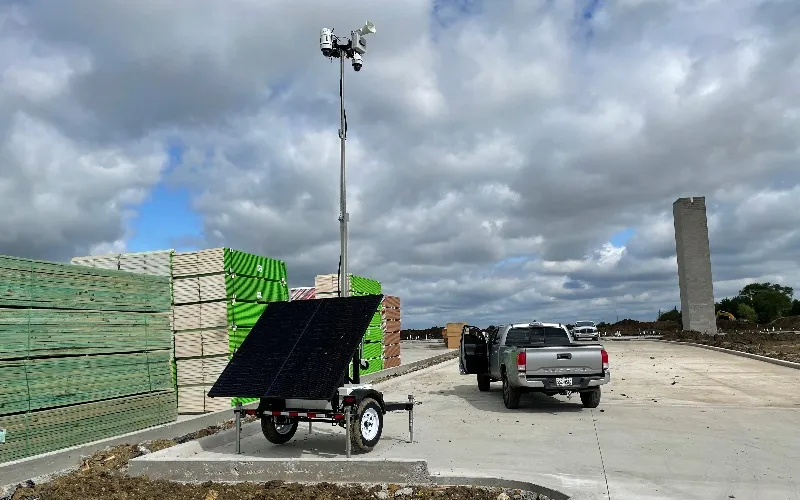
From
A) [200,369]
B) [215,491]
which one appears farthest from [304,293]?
[215,491]

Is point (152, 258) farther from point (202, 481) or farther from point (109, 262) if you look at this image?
point (202, 481)

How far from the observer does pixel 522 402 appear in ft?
48.9

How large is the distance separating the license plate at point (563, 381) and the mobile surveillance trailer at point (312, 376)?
435 cm

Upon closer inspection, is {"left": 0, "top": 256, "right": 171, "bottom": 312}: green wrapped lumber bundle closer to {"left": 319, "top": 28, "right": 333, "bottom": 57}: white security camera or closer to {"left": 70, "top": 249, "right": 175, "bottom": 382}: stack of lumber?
{"left": 70, "top": 249, "right": 175, "bottom": 382}: stack of lumber

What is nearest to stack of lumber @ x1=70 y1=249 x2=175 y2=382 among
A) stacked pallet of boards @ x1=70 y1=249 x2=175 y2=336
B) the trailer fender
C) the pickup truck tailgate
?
stacked pallet of boards @ x1=70 y1=249 x2=175 y2=336

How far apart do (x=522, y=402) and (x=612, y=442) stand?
5232mm

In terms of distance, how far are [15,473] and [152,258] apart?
6.72 m

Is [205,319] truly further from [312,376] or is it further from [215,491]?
[215,491]

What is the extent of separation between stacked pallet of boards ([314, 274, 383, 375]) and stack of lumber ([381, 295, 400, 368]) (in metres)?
0.82

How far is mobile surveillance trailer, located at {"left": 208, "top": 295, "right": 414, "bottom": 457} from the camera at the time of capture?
337 inches

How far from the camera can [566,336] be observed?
1559 centimetres

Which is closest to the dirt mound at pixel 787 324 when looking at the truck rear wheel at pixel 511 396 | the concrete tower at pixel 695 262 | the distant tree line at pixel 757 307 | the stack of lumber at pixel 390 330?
the distant tree line at pixel 757 307

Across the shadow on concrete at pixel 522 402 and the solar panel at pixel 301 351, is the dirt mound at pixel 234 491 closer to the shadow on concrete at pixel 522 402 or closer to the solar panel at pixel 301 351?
the solar panel at pixel 301 351

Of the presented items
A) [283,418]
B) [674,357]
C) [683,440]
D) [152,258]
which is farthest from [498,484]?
[674,357]
